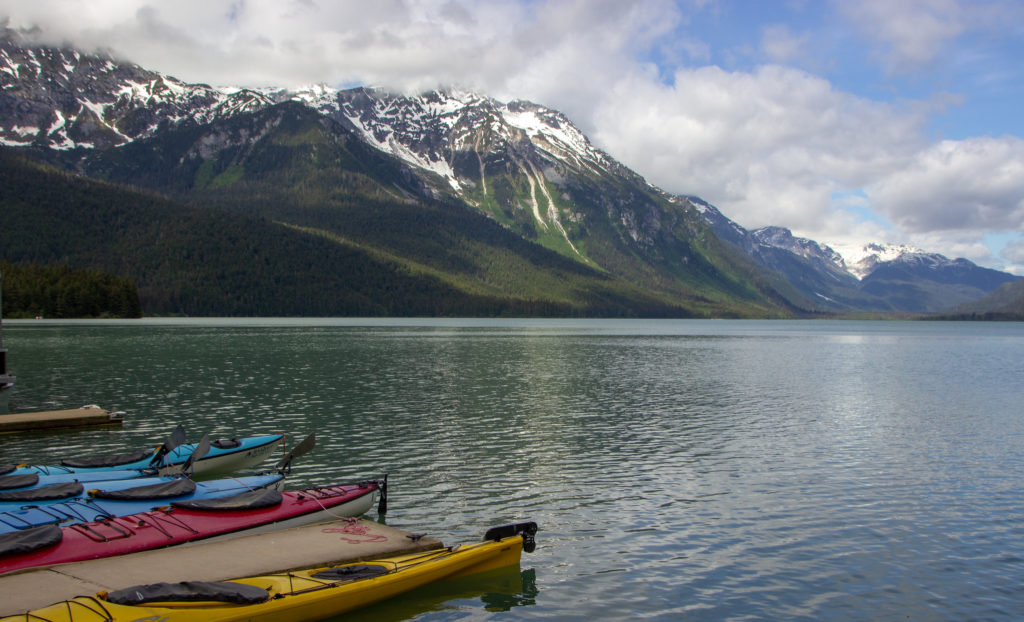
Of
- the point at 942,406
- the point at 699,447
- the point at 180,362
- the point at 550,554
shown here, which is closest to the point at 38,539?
the point at 550,554

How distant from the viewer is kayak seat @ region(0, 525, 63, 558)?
18047 mm

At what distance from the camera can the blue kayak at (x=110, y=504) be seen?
69.7 feet

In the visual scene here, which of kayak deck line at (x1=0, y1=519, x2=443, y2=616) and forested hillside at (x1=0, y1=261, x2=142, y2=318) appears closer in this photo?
kayak deck line at (x1=0, y1=519, x2=443, y2=616)

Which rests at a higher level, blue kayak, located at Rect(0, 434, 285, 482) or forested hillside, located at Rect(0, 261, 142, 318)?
forested hillside, located at Rect(0, 261, 142, 318)

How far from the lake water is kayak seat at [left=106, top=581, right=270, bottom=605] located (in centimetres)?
384

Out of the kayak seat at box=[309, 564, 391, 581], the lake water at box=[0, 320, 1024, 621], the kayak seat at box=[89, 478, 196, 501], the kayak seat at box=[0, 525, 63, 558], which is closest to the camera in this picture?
the kayak seat at box=[0, 525, 63, 558]

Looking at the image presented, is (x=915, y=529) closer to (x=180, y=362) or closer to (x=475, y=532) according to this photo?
(x=475, y=532)

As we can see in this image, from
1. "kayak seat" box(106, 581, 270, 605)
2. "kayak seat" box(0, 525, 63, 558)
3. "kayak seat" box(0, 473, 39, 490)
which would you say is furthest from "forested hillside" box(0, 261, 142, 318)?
"kayak seat" box(106, 581, 270, 605)

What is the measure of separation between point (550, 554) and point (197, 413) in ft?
113

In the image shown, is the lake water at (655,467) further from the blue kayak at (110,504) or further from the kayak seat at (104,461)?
the kayak seat at (104,461)

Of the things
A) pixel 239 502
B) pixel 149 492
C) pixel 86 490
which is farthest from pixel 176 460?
pixel 239 502

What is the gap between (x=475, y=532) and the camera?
80.7 ft

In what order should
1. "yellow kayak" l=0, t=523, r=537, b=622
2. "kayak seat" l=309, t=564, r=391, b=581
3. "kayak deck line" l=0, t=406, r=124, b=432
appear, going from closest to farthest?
1. "yellow kayak" l=0, t=523, r=537, b=622
2. "kayak seat" l=309, t=564, r=391, b=581
3. "kayak deck line" l=0, t=406, r=124, b=432

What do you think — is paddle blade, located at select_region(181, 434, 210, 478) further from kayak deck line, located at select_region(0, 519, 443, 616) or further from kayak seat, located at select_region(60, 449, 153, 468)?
kayak deck line, located at select_region(0, 519, 443, 616)
